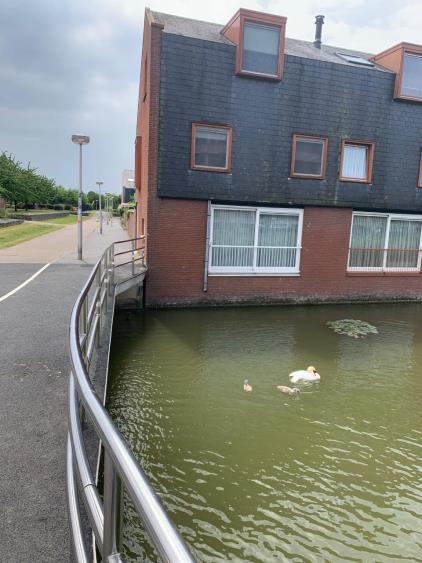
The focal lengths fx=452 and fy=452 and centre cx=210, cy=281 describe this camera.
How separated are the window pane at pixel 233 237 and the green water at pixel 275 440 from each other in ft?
11.1

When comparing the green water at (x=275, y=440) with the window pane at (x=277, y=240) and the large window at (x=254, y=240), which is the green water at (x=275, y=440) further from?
the window pane at (x=277, y=240)

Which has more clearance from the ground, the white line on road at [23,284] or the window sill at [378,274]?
the window sill at [378,274]

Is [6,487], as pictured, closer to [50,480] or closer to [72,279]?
[50,480]

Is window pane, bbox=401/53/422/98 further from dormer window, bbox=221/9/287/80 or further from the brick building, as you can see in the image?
dormer window, bbox=221/9/287/80

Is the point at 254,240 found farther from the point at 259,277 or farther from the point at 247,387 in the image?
the point at 247,387

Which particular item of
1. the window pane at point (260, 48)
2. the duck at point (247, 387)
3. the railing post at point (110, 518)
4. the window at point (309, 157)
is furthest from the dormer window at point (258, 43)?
the railing post at point (110, 518)

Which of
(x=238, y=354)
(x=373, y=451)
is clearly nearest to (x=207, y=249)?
(x=238, y=354)

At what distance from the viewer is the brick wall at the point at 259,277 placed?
40.6ft

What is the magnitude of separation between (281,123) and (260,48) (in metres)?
2.06

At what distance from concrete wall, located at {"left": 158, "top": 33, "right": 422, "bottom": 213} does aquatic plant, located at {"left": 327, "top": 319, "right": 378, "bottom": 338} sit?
12.5ft

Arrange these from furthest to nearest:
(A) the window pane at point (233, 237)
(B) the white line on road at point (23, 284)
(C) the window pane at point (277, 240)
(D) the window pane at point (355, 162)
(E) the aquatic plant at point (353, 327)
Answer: (D) the window pane at point (355, 162)
(C) the window pane at point (277, 240)
(A) the window pane at point (233, 237)
(E) the aquatic plant at point (353, 327)
(B) the white line on road at point (23, 284)

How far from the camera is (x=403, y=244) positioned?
14.9 metres

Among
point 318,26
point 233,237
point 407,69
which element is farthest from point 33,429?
point 318,26

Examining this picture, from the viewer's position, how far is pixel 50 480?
9.69 feet
